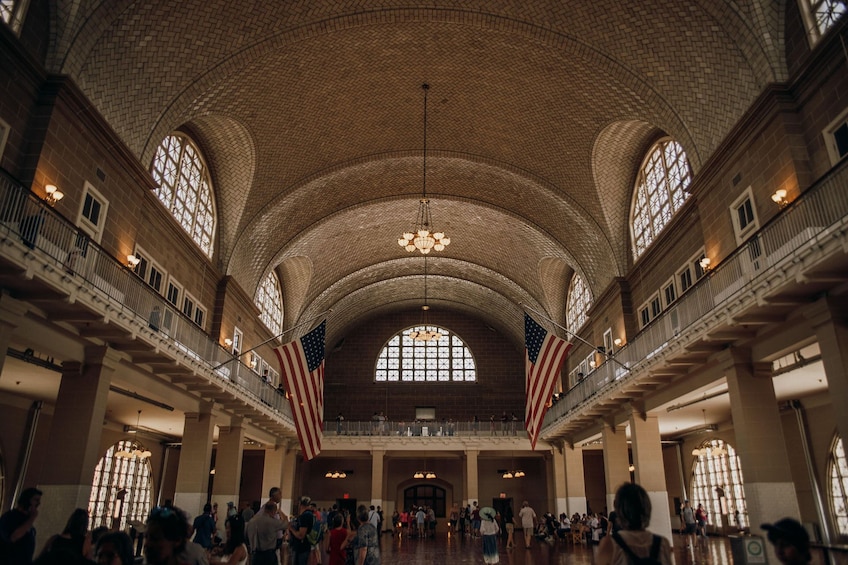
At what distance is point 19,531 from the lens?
5.72m

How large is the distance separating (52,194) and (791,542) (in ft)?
41.1

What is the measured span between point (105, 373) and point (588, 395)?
1562cm

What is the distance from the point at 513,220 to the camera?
86.2 feet

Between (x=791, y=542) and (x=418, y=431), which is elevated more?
(x=418, y=431)

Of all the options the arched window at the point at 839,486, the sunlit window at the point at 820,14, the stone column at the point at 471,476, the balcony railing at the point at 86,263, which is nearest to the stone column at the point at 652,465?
the arched window at the point at 839,486

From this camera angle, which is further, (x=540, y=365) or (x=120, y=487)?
(x=120, y=487)

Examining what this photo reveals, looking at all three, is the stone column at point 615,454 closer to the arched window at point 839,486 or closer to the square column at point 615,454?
the square column at point 615,454

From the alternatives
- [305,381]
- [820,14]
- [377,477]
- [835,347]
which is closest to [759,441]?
[835,347]

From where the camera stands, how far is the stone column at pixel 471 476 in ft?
97.6

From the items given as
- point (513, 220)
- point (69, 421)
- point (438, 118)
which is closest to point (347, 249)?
point (513, 220)

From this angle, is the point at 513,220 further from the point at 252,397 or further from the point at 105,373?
the point at 105,373

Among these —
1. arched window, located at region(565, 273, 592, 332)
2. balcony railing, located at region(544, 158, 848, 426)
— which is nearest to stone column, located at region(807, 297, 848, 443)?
balcony railing, located at region(544, 158, 848, 426)

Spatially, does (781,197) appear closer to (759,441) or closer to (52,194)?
(759,441)

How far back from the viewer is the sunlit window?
10.7 m
